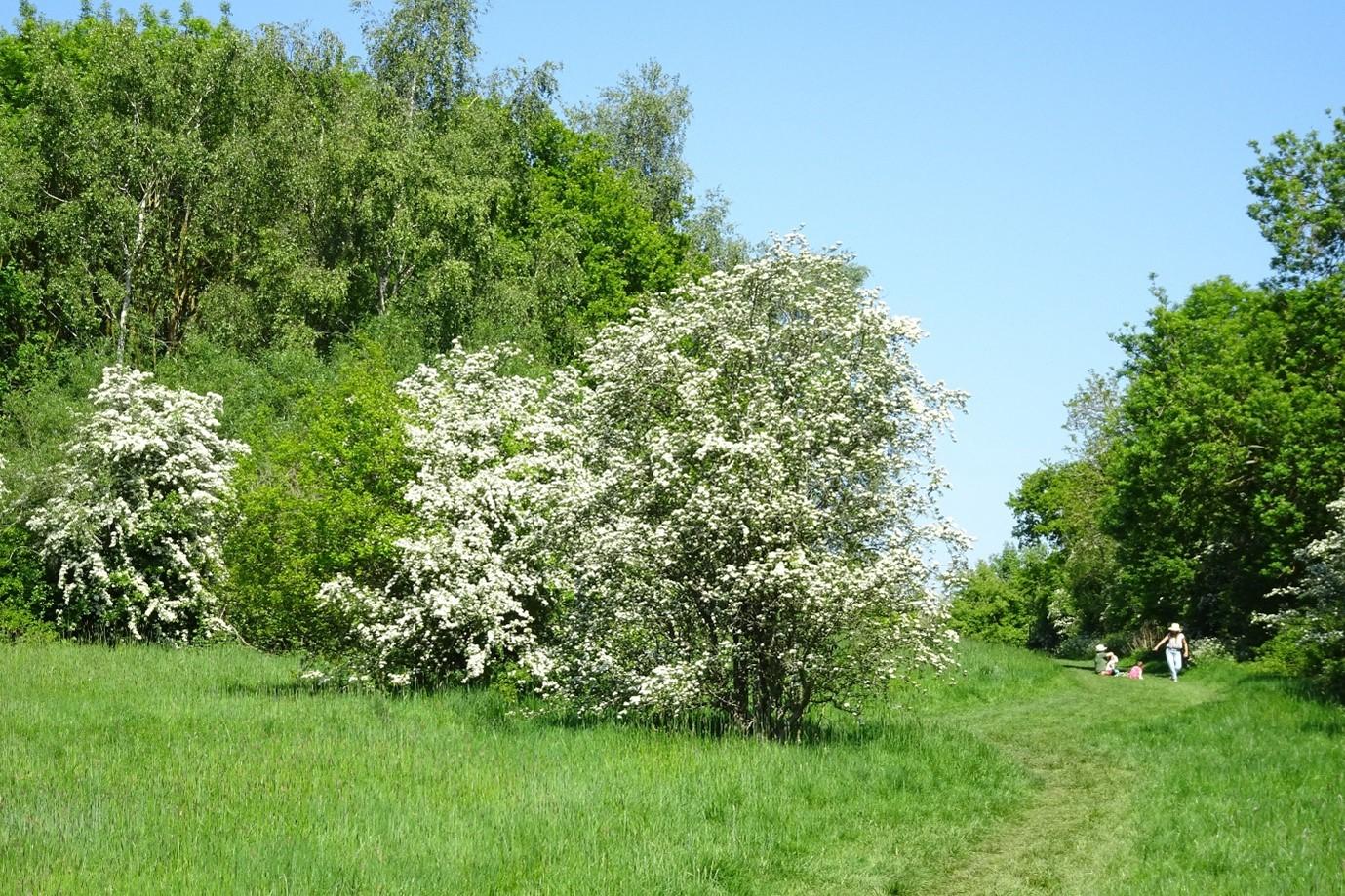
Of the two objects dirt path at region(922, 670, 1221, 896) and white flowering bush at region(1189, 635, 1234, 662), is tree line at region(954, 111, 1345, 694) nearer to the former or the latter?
white flowering bush at region(1189, 635, 1234, 662)

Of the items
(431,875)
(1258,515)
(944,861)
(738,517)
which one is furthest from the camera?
(1258,515)

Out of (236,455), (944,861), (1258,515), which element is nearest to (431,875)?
(944,861)

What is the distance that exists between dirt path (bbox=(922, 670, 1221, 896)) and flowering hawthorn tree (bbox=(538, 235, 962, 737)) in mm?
2569

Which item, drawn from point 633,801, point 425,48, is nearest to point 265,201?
point 425,48

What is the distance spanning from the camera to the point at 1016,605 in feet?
257

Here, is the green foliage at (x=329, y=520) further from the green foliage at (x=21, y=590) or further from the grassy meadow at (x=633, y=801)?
the green foliage at (x=21, y=590)

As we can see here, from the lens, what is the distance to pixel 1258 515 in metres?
37.5

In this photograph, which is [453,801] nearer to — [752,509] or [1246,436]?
[752,509]

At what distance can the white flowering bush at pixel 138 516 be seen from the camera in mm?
31844

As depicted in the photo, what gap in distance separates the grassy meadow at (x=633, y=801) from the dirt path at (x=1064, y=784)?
52mm

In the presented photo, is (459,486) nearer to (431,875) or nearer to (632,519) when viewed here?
(632,519)

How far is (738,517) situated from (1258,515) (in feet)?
87.5

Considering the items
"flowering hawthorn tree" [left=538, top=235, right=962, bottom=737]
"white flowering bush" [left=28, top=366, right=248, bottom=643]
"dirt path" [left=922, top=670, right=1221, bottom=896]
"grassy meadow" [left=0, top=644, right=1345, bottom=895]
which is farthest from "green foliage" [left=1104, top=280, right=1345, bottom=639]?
"white flowering bush" [left=28, top=366, right=248, bottom=643]

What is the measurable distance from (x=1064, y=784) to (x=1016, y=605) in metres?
64.2
